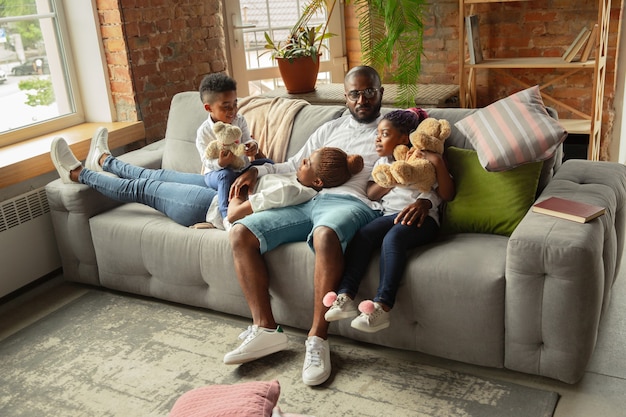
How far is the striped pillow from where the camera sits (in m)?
2.46

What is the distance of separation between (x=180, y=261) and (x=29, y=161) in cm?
100

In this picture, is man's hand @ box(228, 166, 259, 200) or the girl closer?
the girl

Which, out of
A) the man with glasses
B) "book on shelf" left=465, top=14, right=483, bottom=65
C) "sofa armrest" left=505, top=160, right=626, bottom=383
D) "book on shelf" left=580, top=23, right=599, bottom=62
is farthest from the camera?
"book on shelf" left=465, top=14, right=483, bottom=65

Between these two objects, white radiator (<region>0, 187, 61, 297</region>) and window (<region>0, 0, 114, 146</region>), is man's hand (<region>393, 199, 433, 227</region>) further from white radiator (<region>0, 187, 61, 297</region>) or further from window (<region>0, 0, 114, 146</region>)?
window (<region>0, 0, 114, 146</region>)

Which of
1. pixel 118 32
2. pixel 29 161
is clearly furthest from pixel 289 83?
pixel 29 161

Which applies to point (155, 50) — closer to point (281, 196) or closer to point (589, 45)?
point (281, 196)

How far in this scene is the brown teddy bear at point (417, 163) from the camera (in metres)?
2.43

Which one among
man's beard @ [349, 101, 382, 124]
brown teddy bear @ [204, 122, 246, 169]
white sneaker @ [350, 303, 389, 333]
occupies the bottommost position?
white sneaker @ [350, 303, 389, 333]

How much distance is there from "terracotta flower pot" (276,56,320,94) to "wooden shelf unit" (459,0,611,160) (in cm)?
95

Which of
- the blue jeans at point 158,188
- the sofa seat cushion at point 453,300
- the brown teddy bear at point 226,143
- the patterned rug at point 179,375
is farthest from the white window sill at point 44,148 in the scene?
the sofa seat cushion at point 453,300

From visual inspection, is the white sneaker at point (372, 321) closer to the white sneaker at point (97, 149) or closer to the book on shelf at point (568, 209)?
the book on shelf at point (568, 209)

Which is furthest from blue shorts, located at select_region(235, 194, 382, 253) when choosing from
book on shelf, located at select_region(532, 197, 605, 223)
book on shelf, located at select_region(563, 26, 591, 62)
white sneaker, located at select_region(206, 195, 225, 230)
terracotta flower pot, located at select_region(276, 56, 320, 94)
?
book on shelf, located at select_region(563, 26, 591, 62)

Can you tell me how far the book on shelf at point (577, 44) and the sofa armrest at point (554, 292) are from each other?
5.93ft

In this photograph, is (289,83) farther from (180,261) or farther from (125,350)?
(125,350)
